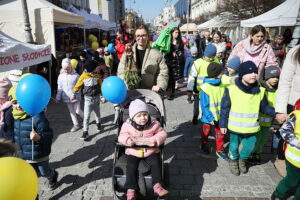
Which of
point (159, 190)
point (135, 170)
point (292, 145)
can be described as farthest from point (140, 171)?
point (292, 145)

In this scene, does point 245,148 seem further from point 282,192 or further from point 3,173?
point 3,173

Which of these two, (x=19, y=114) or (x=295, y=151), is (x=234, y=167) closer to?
(x=295, y=151)

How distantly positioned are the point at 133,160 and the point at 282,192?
1.80 m

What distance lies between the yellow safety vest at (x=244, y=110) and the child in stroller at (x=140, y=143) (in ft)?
3.98

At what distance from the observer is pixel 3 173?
136 centimetres

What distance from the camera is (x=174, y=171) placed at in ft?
12.5

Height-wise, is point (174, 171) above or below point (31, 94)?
below

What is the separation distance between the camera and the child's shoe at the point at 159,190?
2.65 m

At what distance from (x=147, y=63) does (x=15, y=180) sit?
2808 millimetres

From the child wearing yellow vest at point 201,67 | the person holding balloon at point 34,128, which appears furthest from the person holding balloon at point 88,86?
the child wearing yellow vest at point 201,67

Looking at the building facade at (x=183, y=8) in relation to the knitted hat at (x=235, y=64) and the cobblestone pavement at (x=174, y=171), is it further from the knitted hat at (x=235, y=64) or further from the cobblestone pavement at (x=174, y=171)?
the cobblestone pavement at (x=174, y=171)

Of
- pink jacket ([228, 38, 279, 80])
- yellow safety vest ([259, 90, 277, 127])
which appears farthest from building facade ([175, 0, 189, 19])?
yellow safety vest ([259, 90, 277, 127])

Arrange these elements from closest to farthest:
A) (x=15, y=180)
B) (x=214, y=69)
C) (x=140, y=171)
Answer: (x=15, y=180)
(x=140, y=171)
(x=214, y=69)

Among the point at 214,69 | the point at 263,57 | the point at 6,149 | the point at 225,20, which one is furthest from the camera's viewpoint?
the point at 225,20
